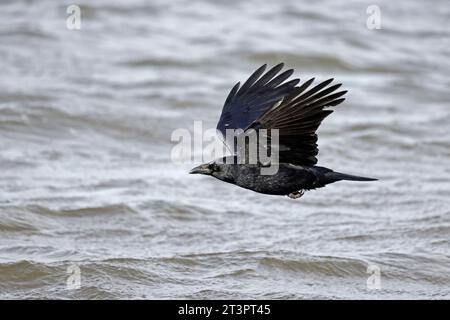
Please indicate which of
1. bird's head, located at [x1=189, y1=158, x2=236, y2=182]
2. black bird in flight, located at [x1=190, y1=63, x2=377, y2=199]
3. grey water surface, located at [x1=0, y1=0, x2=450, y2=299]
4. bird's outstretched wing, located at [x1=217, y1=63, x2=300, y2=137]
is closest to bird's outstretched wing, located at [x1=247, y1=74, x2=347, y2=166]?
black bird in flight, located at [x1=190, y1=63, x2=377, y2=199]

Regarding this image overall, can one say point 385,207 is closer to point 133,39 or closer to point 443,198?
point 443,198

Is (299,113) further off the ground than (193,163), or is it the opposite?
(299,113)

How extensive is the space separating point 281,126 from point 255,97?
1.65ft

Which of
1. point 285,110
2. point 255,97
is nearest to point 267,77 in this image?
Result: point 255,97

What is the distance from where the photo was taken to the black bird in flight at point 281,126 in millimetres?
6492

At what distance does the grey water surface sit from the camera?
8.07 m

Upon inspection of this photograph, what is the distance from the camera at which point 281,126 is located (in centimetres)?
652

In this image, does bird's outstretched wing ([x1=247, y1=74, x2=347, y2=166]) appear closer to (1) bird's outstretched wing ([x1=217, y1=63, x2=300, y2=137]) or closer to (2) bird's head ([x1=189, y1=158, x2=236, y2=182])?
(1) bird's outstretched wing ([x1=217, y1=63, x2=300, y2=137])

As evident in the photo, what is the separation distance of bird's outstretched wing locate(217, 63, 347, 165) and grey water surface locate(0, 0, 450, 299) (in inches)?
55.8

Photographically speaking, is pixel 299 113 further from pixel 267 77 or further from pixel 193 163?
pixel 193 163

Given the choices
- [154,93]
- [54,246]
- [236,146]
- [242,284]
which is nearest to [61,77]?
[154,93]

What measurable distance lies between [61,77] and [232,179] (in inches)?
281

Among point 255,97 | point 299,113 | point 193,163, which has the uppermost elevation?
point 255,97

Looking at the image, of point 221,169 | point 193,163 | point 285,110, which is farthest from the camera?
point 193,163
